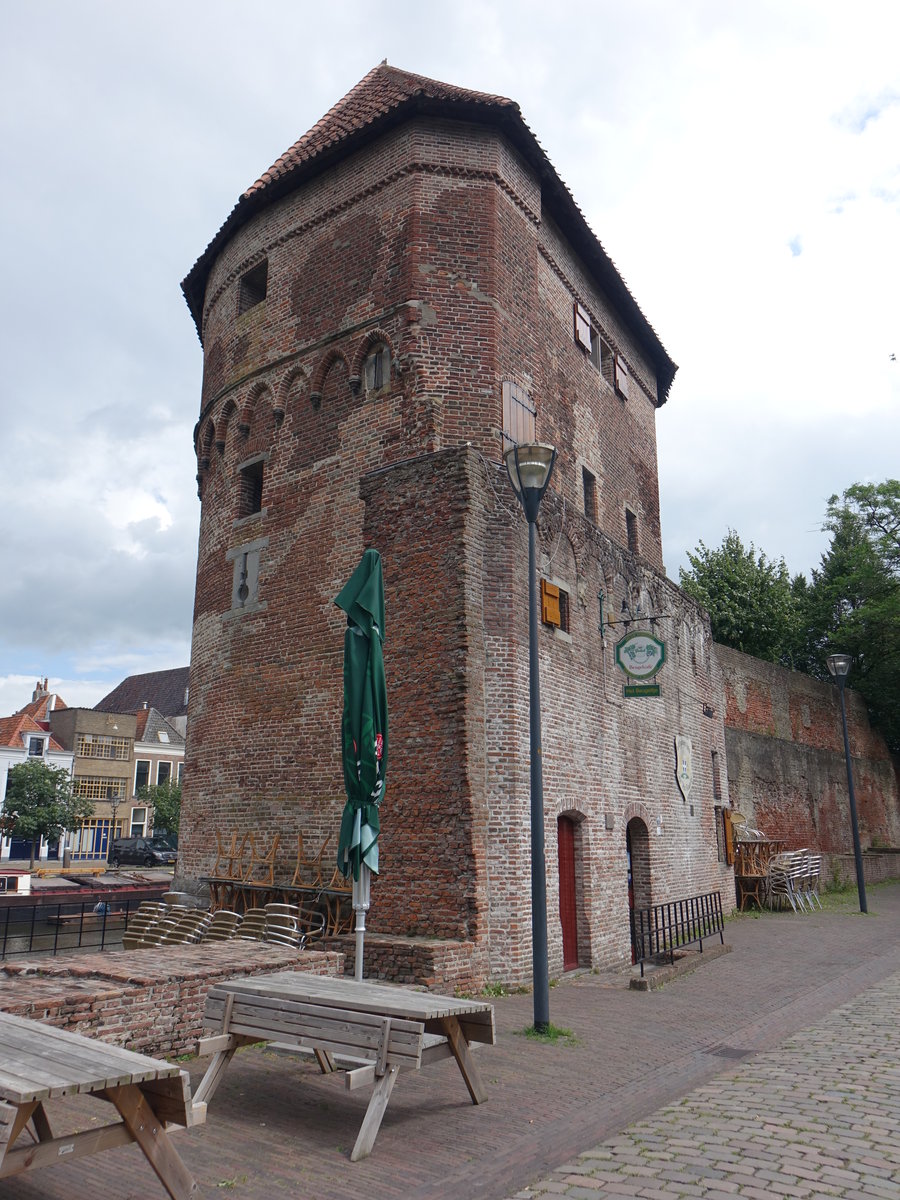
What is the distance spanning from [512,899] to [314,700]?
4.17 metres

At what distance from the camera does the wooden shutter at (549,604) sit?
11680 mm

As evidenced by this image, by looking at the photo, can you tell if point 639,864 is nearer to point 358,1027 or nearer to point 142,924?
point 142,924

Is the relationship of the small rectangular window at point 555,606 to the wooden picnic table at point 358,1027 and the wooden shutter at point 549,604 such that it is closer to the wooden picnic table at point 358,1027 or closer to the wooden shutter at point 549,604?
the wooden shutter at point 549,604

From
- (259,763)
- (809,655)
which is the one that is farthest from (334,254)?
(809,655)

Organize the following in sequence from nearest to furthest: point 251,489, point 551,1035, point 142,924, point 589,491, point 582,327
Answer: point 551,1035 → point 142,924 → point 251,489 → point 589,491 → point 582,327

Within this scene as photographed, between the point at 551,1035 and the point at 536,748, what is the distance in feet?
8.22

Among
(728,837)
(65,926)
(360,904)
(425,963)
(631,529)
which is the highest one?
(631,529)

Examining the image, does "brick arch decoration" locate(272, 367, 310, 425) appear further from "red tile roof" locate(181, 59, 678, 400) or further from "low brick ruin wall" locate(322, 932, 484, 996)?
"low brick ruin wall" locate(322, 932, 484, 996)

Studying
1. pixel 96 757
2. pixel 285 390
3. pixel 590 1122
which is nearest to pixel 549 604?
pixel 285 390

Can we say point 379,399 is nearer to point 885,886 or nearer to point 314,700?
point 314,700

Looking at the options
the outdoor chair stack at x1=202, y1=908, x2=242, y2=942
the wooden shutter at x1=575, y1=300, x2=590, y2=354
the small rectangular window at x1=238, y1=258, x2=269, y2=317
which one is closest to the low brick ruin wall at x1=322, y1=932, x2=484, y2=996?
the outdoor chair stack at x1=202, y1=908, x2=242, y2=942

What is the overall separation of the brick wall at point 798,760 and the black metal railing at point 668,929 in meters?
7.47

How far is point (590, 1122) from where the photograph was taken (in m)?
5.35

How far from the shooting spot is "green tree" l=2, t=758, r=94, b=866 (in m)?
40.1
